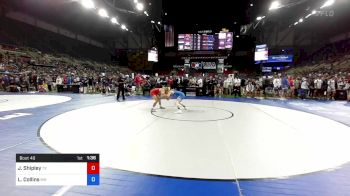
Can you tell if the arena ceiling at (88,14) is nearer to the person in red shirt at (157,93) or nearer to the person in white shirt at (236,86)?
the person in white shirt at (236,86)

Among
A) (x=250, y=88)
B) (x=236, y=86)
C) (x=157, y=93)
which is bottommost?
(x=157, y=93)

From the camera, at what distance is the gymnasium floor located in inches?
117

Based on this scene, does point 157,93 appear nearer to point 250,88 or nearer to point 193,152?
point 193,152

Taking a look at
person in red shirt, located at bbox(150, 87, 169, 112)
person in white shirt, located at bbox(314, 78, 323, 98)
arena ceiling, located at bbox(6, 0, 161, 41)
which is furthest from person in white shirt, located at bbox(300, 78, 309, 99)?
arena ceiling, located at bbox(6, 0, 161, 41)

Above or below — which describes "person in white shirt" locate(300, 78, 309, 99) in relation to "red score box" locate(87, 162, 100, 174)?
above

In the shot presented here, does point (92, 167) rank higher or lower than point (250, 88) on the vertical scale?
lower

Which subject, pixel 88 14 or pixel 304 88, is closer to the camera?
pixel 304 88

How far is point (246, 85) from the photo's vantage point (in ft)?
57.5

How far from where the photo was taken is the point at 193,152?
4219mm
